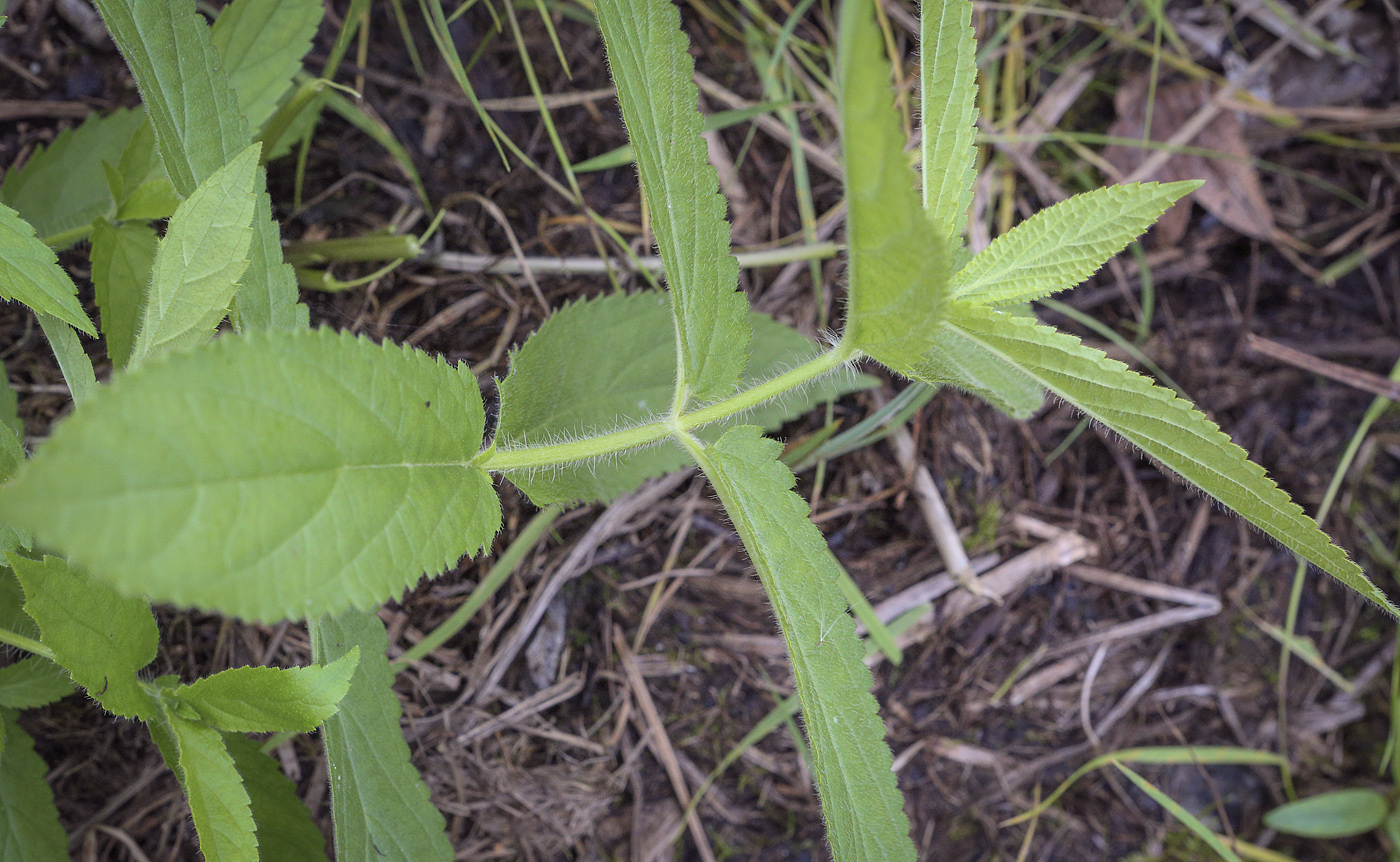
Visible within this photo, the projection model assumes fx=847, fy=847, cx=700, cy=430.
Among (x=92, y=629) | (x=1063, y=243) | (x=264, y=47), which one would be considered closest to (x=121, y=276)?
(x=264, y=47)

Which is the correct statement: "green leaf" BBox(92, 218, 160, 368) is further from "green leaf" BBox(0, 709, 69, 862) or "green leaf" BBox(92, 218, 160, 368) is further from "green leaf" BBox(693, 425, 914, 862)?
"green leaf" BBox(693, 425, 914, 862)

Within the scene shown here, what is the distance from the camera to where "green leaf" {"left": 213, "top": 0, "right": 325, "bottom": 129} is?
1.65m

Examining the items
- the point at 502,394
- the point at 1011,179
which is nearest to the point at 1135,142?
the point at 1011,179

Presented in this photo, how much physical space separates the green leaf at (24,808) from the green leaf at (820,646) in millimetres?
1373

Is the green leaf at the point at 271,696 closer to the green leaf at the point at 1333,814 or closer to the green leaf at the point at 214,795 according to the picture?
the green leaf at the point at 214,795

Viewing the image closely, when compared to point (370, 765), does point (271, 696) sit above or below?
above

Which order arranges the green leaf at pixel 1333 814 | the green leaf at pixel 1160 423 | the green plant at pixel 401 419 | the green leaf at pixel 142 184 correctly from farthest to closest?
1. the green leaf at pixel 1333 814
2. the green leaf at pixel 142 184
3. the green leaf at pixel 1160 423
4. the green plant at pixel 401 419

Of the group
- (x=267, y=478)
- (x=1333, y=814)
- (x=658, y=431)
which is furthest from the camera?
(x=1333, y=814)

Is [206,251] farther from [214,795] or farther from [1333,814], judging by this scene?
[1333,814]

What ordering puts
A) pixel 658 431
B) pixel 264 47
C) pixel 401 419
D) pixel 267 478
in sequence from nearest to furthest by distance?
pixel 267 478
pixel 401 419
pixel 658 431
pixel 264 47

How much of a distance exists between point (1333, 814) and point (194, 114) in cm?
342

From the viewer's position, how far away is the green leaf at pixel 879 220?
75 centimetres

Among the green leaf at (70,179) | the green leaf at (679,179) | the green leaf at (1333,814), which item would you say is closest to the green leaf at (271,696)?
the green leaf at (679,179)

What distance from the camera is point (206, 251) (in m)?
1.19
